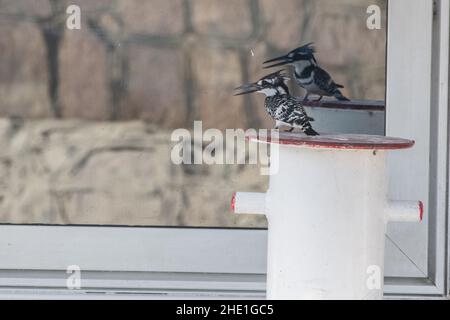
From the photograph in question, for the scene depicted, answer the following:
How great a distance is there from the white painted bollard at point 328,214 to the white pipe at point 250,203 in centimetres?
5

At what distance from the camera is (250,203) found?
1.77m

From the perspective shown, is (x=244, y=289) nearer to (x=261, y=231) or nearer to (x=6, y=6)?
(x=261, y=231)

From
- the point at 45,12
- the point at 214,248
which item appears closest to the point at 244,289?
the point at 214,248

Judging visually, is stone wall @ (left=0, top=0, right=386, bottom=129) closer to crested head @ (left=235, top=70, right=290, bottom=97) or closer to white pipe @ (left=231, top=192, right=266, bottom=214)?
crested head @ (left=235, top=70, right=290, bottom=97)

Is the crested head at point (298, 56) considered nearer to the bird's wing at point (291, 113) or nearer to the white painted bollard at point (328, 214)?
the bird's wing at point (291, 113)

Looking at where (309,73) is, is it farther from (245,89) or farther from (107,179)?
(107,179)

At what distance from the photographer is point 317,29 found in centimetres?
269

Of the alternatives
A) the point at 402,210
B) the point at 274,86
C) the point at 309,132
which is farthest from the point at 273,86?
the point at 402,210

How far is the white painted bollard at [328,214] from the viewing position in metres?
1.62

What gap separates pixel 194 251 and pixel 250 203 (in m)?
0.93

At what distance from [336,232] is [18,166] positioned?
4.39ft

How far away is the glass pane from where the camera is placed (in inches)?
106

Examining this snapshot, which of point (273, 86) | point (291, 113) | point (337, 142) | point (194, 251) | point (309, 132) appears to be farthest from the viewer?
point (194, 251)

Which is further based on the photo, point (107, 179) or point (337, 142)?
point (107, 179)
